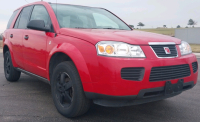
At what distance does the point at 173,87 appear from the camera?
10.0ft

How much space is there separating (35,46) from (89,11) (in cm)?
118

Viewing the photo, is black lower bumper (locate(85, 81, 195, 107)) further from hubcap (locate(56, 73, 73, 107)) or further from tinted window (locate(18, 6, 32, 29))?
tinted window (locate(18, 6, 32, 29))

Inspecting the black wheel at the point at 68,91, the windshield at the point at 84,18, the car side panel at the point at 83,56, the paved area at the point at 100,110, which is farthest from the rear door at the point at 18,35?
the car side panel at the point at 83,56

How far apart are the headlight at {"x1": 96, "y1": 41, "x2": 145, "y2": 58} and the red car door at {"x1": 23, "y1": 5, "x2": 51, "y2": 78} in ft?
4.21

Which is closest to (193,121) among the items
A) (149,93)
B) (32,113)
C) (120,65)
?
(149,93)

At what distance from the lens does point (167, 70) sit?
2979 mm

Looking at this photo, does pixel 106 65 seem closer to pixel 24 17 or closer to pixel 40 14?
pixel 40 14

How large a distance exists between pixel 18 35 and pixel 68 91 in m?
2.17

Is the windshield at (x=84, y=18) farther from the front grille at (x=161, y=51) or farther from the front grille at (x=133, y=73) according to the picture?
the front grille at (x=133, y=73)

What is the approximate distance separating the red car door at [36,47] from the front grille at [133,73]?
5.13 ft

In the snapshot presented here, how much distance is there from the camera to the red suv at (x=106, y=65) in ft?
9.21

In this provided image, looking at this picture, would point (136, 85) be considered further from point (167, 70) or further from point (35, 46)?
point (35, 46)

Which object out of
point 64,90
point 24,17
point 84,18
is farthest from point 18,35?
point 64,90

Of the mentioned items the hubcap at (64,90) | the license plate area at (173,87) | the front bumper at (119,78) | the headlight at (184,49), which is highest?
the headlight at (184,49)
